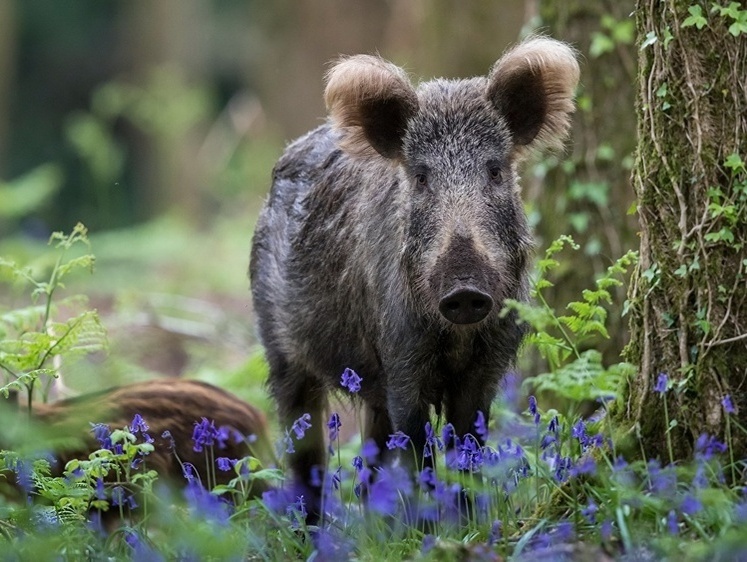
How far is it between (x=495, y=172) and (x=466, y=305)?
87 cm

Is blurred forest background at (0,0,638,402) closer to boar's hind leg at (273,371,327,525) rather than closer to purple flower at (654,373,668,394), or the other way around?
boar's hind leg at (273,371,327,525)

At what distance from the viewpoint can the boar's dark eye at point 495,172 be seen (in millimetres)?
5348

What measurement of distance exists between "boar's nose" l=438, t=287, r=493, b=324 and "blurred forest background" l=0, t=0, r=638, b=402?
161cm

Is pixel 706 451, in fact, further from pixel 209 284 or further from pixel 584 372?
pixel 209 284

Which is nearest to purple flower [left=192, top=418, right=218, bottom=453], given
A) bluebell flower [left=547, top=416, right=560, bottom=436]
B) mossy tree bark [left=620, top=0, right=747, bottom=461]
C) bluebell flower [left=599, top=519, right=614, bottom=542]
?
bluebell flower [left=547, top=416, right=560, bottom=436]

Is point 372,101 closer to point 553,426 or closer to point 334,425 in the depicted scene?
point 334,425

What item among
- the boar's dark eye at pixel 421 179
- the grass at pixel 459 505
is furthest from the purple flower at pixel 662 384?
the boar's dark eye at pixel 421 179

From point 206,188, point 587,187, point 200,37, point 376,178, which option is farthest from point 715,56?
point 200,37

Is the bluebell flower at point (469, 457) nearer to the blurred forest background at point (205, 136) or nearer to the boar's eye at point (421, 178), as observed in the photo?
the boar's eye at point (421, 178)

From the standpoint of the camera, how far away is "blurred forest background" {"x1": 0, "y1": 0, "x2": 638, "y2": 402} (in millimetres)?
7223

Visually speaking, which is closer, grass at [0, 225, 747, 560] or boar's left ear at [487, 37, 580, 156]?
grass at [0, 225, 747, 560]

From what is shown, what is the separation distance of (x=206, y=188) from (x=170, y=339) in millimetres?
12563

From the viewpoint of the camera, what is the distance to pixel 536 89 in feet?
18.2

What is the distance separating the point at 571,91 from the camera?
556 cm
